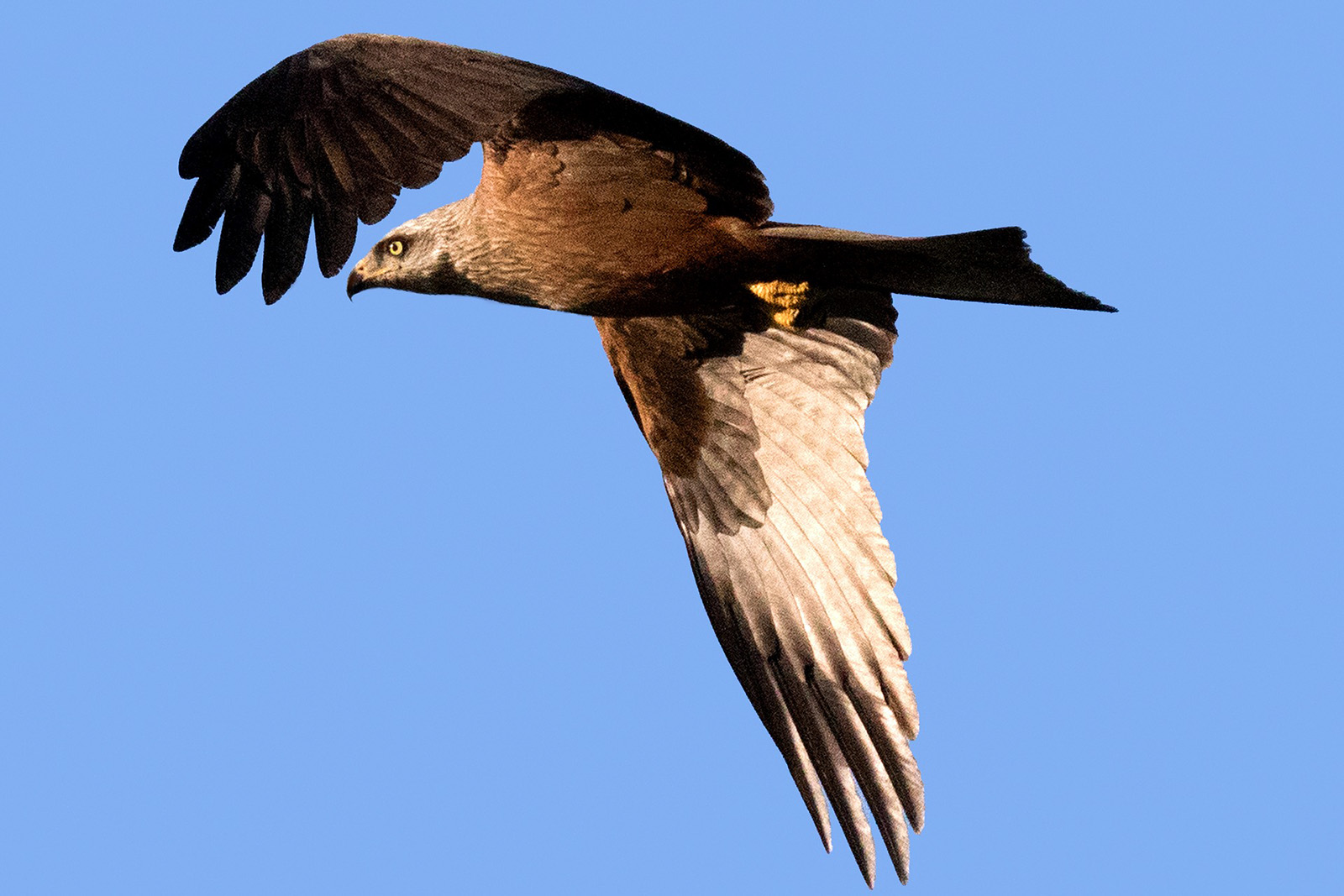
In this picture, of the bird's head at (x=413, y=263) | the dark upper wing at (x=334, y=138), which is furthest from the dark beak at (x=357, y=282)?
the dark upper wing at (x=334, y=138)

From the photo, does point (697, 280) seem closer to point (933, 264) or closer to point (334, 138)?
point (933, 264)

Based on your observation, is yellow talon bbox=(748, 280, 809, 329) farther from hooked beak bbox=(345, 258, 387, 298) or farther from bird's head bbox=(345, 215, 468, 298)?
hooked beak bbox=(345, 258, 387, 298)

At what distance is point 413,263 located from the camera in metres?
6.79

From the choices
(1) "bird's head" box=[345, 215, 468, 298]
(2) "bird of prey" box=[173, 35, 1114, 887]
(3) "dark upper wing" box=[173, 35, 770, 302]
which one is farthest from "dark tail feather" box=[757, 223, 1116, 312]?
(1) "bird's head" box=[345, 215, 468, 298]

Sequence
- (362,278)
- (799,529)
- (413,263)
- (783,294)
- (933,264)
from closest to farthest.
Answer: (933,264), (783,294), (413,263), (362,278), (799,529)

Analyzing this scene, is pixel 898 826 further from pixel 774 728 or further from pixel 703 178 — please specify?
pixel 703 178

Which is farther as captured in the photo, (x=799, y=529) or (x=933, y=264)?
(x=799, y=529)

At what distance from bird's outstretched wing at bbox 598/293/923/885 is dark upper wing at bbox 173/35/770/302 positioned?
179 cm

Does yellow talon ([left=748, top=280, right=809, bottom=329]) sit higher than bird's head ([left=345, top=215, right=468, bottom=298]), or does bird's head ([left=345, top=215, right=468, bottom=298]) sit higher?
bird's head ([left=345, top=215, right=468, bottom=298])

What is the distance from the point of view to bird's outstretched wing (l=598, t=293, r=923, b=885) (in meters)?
7.18

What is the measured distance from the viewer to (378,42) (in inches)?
230

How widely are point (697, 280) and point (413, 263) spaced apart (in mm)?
1004

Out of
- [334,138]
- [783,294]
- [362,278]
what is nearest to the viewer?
[334,138]

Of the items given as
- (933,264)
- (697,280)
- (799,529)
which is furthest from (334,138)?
(799,529)
